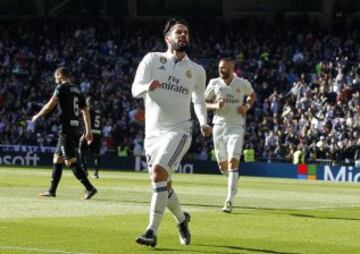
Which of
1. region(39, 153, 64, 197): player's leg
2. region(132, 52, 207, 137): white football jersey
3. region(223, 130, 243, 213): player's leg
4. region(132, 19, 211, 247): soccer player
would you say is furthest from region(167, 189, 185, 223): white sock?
region(39, 153, 64, 197): player's leg

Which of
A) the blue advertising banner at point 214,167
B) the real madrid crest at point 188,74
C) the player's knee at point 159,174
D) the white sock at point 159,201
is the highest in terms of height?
the real madrid crest at point 188,74

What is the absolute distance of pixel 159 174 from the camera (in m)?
12.0

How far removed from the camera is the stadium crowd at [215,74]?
146 ft

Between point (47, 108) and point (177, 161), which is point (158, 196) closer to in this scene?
point (177, 161)

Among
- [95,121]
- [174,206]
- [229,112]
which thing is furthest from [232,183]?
[95,121]

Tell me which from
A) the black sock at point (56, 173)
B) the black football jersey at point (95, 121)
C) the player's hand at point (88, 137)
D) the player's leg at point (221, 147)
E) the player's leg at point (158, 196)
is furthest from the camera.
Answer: the black football jersey at point (95, 121)

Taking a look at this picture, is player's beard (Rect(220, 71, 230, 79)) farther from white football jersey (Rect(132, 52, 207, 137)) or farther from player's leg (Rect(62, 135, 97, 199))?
white football jersey (Rect(132, 52, 207, 137))

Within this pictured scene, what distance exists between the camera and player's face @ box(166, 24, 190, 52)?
40.4 feet

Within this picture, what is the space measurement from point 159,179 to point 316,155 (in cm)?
3210

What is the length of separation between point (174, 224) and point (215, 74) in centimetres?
3589

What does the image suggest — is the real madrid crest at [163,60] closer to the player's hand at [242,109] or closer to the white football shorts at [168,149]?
the white football shorts at [168,149]

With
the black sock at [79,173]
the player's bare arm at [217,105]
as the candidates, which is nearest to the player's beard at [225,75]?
the player's bare arm at [217,105]

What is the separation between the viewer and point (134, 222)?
597 inches

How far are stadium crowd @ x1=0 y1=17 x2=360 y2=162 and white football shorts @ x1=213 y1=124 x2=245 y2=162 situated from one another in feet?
76.8
